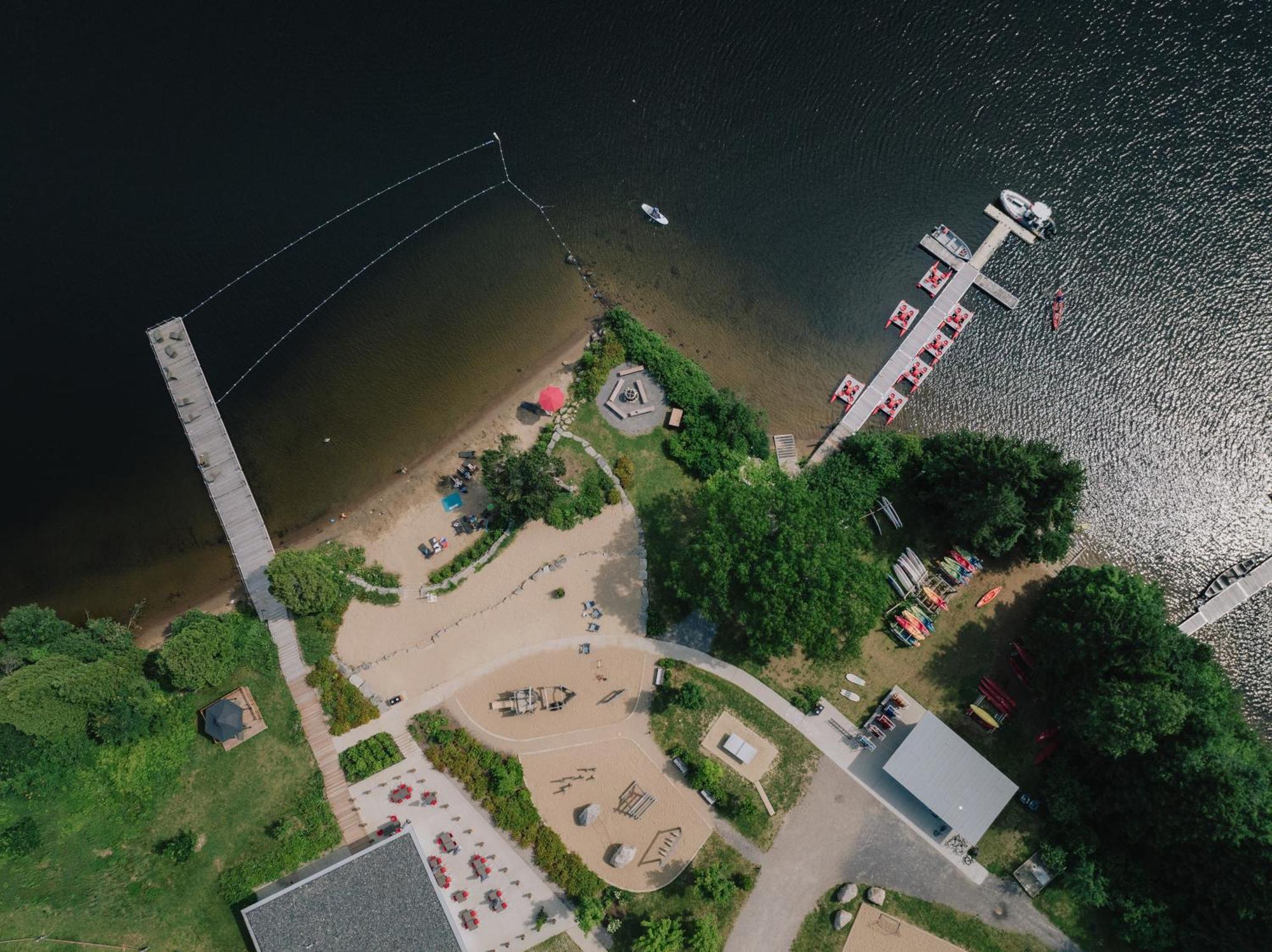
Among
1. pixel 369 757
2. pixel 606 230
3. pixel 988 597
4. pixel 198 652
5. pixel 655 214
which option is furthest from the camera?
pixel 606 230

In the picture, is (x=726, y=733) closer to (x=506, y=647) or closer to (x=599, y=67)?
(x=506, y=647)

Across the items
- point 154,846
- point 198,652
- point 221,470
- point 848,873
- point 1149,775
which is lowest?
point 1149,775

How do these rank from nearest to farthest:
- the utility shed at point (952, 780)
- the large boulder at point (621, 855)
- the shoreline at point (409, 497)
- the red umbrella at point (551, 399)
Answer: the utility shed at point (952, 780) → the large boulder at point (621, 855) → the red umbrella at point (551, 399) → the shoreline at point (409, 497)

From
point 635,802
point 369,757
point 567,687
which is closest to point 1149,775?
point 635,802

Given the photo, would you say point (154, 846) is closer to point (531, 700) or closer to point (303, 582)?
point (303, 582)

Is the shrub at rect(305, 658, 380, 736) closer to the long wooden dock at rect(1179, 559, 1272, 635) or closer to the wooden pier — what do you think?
the wooden pier

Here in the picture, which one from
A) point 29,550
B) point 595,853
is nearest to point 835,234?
point 595,853

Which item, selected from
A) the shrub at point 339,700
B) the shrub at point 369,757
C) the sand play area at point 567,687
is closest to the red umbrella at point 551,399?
the sand play area at point 567,687

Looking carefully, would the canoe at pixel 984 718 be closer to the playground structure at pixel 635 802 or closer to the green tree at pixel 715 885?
A: the green tree at pixel 715 885
